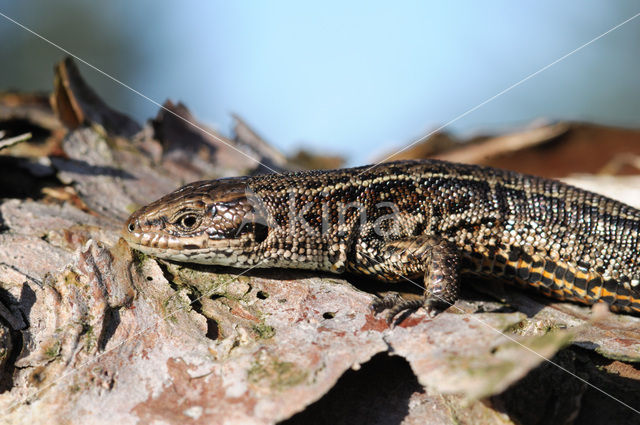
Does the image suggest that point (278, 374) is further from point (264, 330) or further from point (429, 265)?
point (429, 265)

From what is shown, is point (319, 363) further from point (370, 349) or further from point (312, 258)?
point (312, 258)

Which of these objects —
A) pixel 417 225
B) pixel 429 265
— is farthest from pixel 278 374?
pixel 417 225

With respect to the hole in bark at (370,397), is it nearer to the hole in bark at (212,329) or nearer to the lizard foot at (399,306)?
the lizard foot at (399,306)

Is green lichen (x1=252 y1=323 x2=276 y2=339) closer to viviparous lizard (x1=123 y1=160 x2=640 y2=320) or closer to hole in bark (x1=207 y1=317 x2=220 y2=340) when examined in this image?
hole in bark (x1=207 y1=317 x2=220 y2=340)

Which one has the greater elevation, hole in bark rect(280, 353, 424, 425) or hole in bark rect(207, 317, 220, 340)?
hole in bark rect(207, 317, 220, 340)

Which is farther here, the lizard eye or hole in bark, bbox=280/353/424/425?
the lizard eye

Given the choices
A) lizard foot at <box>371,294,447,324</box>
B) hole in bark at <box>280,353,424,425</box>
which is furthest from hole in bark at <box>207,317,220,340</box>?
lizard foot at <box>371,294,447,324</box>
